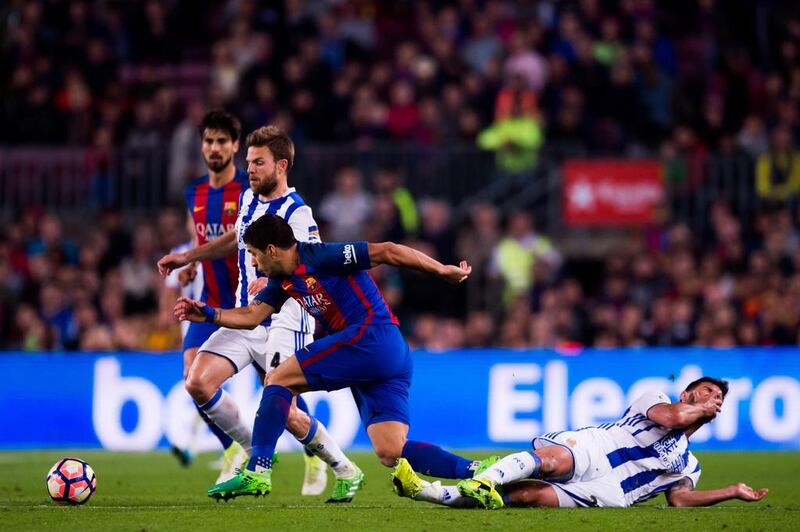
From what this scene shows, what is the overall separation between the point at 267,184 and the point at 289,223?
320 mm

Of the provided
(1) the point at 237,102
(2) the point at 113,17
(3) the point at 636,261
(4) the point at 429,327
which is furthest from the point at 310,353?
(2) the point at 113,17

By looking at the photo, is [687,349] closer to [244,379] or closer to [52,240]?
[244,379]

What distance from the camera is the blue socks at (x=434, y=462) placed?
29.8ft

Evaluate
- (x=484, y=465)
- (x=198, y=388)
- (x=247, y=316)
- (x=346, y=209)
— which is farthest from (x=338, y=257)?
(x=346, y=209)

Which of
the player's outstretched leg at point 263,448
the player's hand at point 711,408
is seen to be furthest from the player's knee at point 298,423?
the player's hand at point 711,408

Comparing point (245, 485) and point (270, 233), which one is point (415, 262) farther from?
point (245, 485)

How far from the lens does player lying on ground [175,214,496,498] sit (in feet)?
29.9

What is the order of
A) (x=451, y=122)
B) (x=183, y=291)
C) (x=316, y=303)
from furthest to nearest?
(x=451, y=122), (x=183, y=291), (x=316, y=303)

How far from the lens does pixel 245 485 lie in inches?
352

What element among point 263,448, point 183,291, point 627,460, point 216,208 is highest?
point 216,208

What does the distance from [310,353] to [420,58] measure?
12.2 metres

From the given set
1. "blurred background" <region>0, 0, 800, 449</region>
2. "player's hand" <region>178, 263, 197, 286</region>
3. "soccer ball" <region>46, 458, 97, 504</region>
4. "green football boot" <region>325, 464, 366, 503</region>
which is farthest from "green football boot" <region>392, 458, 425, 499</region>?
"blurred background" <region>0, 0, 800, 449</region>

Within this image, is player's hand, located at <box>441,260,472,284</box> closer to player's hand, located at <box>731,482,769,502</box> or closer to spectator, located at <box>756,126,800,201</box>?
player's hand, located at <box>731,482,769,502</box>

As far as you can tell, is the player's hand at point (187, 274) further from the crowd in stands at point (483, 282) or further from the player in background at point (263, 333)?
the crowd in stands at point (483, 282)
